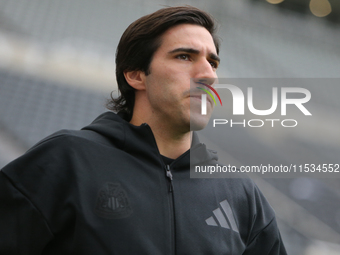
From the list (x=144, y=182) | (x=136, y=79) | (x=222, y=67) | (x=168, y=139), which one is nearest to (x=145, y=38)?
(x=136, y=79)

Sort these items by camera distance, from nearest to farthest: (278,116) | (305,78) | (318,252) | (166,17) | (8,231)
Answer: (8,231) < (166,17) < (318,252) < (278,116) < (305,78)

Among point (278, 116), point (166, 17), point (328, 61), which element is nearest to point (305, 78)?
point (328, 61)

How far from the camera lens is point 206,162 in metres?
0.91

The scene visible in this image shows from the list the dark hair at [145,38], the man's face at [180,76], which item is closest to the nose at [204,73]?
the man's face at [180,76]

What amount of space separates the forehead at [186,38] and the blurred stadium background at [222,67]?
2.03 metres

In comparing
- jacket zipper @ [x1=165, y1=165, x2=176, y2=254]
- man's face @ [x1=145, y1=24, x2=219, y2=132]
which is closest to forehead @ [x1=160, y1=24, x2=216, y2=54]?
man's face @ [x1=145, y1=24, x2=219, y2=132]

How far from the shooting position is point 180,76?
880 mm

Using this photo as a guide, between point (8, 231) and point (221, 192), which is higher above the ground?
point (221, 192)

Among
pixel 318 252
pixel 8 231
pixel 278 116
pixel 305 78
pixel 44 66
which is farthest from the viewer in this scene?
pixel 305 78

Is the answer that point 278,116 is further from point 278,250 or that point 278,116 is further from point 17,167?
point 17,167

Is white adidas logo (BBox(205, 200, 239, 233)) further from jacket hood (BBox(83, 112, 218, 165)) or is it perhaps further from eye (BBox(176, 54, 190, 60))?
eye (BBox(176, 54, 190, 60))

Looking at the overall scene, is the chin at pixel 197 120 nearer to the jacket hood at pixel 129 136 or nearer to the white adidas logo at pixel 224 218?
the jacket hood at pixel 129 136

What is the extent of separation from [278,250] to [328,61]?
15.1ft

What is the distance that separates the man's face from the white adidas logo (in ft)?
0.64
